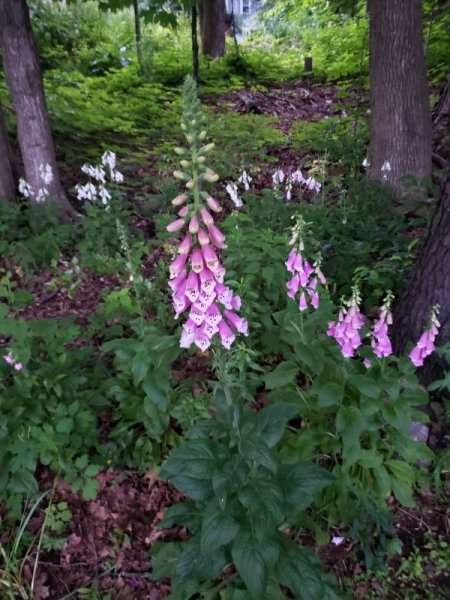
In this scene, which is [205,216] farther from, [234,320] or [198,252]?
[234,320]

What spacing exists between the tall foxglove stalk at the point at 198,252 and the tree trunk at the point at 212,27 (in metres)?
14.4

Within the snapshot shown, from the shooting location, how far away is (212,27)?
47.1 feet

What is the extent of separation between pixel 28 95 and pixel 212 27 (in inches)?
421

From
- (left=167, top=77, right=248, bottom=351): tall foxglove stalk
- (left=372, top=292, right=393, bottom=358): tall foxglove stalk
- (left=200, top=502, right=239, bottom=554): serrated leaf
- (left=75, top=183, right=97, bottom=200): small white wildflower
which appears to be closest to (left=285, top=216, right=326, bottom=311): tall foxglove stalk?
(left=372, top=292, right=393, bottom=358): tall foxglove stalk

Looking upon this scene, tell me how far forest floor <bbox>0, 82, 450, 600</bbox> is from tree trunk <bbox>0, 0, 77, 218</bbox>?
3802 millimetres

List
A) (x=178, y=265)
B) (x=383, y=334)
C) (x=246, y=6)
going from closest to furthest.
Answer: (x=178, y=265) < (x=383, y=334) < (x=246, y=6)

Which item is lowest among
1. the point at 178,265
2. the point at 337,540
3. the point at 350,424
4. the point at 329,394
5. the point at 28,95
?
the point at 337,540

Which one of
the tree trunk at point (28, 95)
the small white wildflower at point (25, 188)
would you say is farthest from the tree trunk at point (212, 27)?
the small white wildflower at point (25, 188)

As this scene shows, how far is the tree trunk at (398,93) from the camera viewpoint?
5.53 meters

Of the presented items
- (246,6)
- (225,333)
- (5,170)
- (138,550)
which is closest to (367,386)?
(225,333)

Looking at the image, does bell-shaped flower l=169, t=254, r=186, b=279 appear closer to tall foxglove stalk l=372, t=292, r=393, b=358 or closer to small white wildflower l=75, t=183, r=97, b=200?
tall foxglove stalk l=372, t=292, r=393, b=358

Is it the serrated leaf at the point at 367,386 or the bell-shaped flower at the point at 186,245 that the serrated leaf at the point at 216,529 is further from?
the bell-shaped flower at the point at 186,245

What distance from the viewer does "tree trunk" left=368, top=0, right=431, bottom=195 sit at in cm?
553

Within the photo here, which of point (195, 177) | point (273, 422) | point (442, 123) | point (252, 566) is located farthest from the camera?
point (442, 123)
